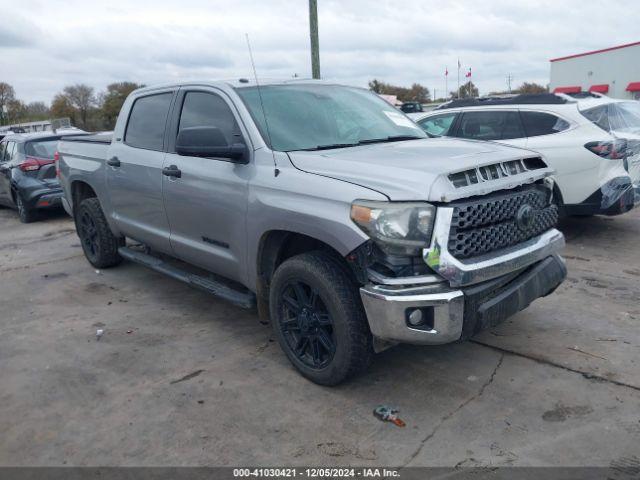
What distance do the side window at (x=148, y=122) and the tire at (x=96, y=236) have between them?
111 centimetres

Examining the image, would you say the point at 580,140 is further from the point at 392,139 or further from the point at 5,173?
the point at 5,173

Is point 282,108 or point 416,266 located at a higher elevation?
point 282,108

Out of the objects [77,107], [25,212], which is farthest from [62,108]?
[25,212]

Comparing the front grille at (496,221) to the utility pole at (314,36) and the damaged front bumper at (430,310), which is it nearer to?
the damaged front bumper at (430,310)

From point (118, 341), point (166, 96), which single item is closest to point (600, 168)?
point (166, 96)

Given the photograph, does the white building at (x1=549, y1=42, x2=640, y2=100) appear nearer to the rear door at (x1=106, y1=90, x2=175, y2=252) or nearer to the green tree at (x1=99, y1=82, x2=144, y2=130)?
the green tree at (x1=99, y1=82, x2=144, y2=130)

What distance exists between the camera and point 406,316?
3051mm

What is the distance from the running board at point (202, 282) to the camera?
13.6 ft

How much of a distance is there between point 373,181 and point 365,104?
170 centimetres

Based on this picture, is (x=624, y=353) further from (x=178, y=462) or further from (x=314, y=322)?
(x=178, y=462)

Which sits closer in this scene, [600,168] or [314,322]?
[314,322]

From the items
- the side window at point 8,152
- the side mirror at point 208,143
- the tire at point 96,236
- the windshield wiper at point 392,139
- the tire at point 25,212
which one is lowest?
the tire at point 25,212

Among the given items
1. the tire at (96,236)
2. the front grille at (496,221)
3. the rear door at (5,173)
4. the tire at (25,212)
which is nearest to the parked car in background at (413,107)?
the tire at (96,236)

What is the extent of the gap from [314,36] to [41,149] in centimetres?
532
